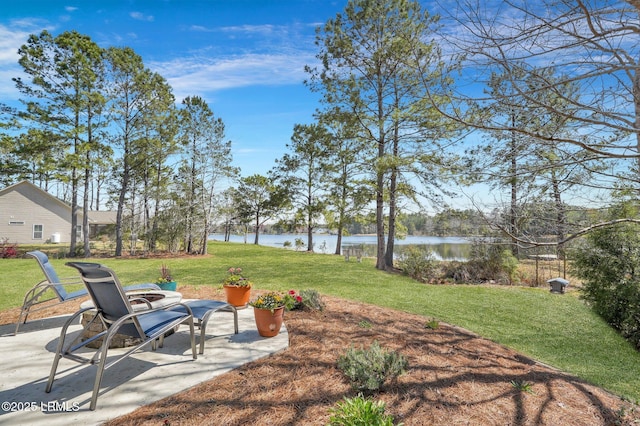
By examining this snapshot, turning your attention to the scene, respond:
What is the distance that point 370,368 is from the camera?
281cm

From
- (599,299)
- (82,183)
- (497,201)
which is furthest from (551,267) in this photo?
(82,183)

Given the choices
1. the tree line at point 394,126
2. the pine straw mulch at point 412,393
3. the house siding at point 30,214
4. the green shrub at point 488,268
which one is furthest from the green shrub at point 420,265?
the house siding at point 30,214

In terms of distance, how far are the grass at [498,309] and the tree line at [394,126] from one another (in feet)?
5.72

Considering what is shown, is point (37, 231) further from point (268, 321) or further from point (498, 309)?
point (498, 309)

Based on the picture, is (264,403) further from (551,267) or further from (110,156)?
(110,156)

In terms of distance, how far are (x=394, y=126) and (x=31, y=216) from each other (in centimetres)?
2781

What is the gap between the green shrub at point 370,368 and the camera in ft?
8.92

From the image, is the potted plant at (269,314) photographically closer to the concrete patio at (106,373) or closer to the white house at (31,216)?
the concrete patio at (106,373)

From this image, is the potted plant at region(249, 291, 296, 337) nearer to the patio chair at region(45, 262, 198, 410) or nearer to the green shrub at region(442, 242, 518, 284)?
the patio chair at region(45, 262, 198, 410)

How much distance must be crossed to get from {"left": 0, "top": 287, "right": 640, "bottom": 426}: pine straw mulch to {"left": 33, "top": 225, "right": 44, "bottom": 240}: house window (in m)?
29.4

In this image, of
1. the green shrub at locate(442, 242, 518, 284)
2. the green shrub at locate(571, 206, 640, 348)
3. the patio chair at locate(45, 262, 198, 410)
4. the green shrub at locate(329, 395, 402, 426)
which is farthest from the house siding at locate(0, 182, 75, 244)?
the green shrub at locate(571, 206, 640, 348)

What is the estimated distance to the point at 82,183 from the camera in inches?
674

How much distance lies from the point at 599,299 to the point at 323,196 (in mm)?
15730

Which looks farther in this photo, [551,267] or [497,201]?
[551,267]
